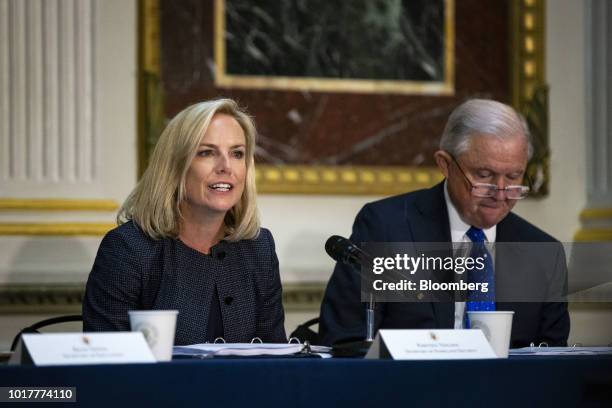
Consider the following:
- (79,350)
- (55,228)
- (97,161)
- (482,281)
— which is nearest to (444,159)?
(482,281)

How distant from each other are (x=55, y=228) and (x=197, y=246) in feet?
4.80

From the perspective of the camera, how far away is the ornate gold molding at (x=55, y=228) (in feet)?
15.9

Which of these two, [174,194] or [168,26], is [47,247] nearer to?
[168,26]

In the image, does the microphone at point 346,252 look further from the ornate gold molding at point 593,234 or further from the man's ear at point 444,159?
the ornate gold molding at point 593,234

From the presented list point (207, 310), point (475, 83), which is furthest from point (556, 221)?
point (207, 310)

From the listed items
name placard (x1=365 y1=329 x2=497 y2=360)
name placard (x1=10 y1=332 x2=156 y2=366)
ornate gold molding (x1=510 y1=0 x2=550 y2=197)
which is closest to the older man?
name placard (x1=365 y1=329 x2=497 y2=360)

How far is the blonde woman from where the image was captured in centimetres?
343

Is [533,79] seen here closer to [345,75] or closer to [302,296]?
[345,75]

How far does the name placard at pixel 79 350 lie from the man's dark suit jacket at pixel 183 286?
1073mm

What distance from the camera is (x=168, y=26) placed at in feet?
16.7

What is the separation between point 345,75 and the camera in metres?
5.34

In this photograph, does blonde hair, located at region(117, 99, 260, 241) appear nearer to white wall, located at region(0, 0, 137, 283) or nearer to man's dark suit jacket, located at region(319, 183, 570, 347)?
man's dark suit jacket, located at region(319, 183, 570, 347)

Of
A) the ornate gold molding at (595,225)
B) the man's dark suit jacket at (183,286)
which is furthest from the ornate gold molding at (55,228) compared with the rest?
the ornate gold molding at (595,225)

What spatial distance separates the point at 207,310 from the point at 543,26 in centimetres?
285
